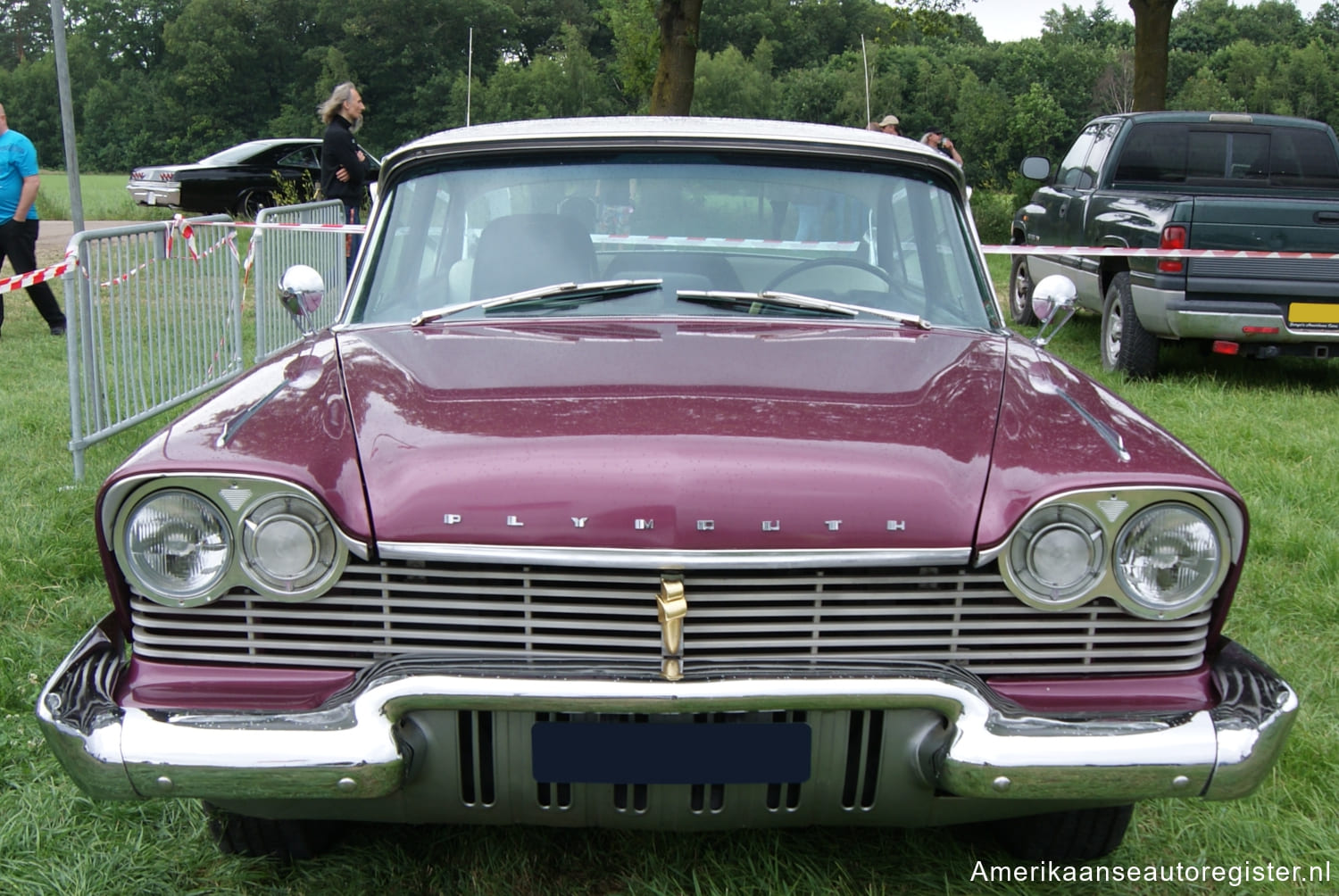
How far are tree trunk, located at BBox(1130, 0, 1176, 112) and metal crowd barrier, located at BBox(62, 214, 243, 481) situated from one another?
10.5 metres

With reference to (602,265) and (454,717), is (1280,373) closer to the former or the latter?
(602,265)

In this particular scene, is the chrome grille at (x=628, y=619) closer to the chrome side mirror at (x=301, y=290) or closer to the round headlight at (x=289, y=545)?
the round headlight at (x=289, y=545)

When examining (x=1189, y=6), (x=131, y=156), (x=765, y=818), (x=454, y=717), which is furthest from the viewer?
(x=1189, y=6)

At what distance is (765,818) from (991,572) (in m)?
0.58

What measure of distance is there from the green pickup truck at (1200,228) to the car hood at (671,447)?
574 cm

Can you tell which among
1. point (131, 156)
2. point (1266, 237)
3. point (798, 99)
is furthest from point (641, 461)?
point (131, 156)

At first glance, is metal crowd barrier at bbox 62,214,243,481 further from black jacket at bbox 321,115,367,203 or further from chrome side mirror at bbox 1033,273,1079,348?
chrome side mirror at bbox 1033,273,1079,348

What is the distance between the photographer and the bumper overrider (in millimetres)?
1965

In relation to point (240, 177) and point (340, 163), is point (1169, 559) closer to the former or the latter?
point (340, 163)

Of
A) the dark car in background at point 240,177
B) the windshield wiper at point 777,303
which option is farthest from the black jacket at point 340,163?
the dark car in background at point 240,177

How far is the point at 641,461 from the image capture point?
2.04m

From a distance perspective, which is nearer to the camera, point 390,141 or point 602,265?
point 602,265

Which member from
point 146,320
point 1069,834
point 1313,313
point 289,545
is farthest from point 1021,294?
point 289,545

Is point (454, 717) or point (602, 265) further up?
point (602, 265)
